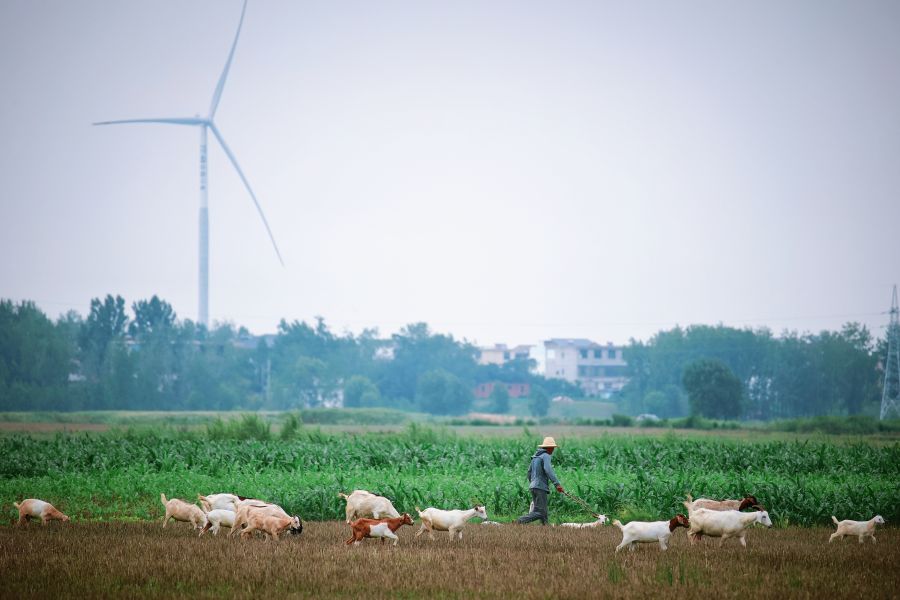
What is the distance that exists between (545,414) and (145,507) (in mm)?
108440

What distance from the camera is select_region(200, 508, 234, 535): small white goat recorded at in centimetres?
1691

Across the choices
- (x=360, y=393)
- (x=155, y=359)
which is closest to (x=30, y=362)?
(x=155, y=359)

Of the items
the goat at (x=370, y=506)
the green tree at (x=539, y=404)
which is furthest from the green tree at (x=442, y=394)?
the goat at (x=370, y=506)

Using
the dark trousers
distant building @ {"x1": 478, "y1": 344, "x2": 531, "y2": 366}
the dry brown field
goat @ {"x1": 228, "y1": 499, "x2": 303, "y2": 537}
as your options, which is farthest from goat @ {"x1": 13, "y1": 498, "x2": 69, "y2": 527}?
distant building @ {"x1": 478, "y1": 344, "x2": 531, "y2": 366}

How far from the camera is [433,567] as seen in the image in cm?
1401

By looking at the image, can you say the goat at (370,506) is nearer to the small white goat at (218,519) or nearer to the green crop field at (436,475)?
the small white goat at (218,519)

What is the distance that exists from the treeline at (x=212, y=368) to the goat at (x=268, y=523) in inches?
3767

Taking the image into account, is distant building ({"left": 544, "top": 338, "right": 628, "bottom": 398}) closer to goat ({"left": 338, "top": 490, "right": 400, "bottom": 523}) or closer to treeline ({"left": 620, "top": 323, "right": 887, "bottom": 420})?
treeline ({"left": 620, "top": 323, "right": 887, "bottom": 420})

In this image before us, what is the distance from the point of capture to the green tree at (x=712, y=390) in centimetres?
10300

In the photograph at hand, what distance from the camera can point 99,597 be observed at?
1198cm

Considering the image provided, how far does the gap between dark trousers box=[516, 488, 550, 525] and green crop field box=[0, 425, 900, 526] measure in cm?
185

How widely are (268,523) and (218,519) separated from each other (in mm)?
1237

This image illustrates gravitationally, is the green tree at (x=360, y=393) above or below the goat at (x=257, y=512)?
below

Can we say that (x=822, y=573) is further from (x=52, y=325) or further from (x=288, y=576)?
(x=52, y=325)
